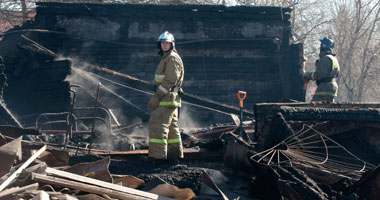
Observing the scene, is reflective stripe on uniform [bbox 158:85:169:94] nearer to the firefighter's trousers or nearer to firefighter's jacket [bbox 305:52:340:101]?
the firefighter's trousers

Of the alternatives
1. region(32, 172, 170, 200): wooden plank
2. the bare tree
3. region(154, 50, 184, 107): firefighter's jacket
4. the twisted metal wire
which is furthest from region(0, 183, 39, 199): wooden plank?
the bare tree

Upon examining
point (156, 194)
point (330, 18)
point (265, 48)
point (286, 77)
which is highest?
point (330, 18)

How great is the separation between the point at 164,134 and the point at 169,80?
83cm

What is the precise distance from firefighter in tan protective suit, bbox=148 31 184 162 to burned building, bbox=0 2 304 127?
4587 mm

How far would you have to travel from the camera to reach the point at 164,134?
6.55 meters

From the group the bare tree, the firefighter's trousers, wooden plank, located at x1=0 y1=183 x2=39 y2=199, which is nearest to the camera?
wooden plank, located at x1=0 y1=183 x2=39 y2=199

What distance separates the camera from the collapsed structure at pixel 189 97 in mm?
5719

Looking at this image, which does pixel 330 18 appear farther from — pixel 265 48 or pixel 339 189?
pixel 339 189

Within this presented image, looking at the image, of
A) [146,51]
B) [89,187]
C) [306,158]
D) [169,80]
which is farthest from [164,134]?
[146,51]

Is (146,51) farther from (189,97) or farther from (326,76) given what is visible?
(326,76)

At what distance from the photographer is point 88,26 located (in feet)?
40.3

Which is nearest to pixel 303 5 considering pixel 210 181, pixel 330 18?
pixel 330 18

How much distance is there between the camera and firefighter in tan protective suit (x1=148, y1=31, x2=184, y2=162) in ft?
21.4

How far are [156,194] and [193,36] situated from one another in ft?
28.1
